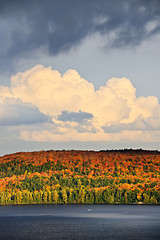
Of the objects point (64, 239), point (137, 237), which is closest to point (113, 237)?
point (137, 237)

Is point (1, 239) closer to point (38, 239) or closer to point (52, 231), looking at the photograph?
point (38, 239)

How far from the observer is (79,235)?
550ft

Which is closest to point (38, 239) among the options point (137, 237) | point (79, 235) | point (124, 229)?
point (79, 235)

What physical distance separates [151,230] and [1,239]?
6166cm

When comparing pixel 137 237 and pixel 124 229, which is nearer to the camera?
pixel 137 237

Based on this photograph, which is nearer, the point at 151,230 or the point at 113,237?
the point at 113,237

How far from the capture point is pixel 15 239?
500 feet

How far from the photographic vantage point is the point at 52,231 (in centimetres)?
18188

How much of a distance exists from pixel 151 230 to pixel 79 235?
31326 millimetres

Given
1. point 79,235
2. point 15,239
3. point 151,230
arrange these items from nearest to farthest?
point 15,239
point 79,235
point 151,230

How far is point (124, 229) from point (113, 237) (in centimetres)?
2765

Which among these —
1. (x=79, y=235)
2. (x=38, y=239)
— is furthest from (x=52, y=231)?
(x=38, y=239)

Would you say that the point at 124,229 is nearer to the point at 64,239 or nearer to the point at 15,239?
the point at 64,239

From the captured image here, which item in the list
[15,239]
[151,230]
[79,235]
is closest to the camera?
[15,239]
